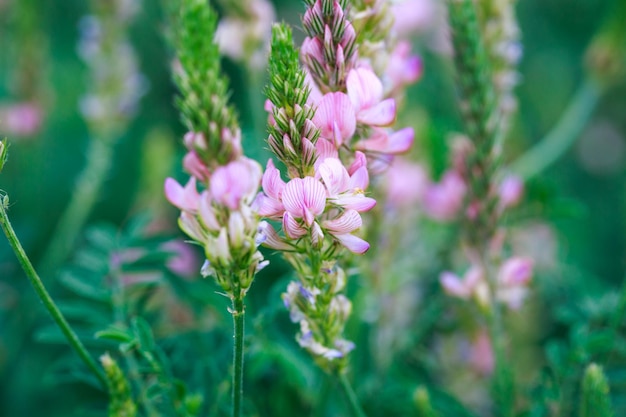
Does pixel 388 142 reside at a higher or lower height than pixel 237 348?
higher

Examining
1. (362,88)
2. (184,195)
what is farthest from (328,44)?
(184,195)

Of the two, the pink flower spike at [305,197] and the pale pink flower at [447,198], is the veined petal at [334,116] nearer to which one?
the pink flower spike at [305,197]

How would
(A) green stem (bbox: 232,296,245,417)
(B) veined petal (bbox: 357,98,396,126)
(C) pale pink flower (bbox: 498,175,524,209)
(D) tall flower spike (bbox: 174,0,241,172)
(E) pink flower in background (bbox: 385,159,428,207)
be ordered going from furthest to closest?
(E) pink flower in background (bbox: 385,159,428,207) < (C) pale pink flower (bbox: 498,175,524,209) < (B) veined petal (bbox: 357,98,396,126) < (A) green stem (bbox: 232,296,245,417) < (D) tall flower spike (bbox: 174,0,241,172)

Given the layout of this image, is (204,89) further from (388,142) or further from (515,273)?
(515,273)

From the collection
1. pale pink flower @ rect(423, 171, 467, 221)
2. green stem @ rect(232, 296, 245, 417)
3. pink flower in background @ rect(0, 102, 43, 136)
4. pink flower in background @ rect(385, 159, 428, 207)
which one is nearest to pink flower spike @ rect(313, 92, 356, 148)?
green stem @ rect(232, 296, 245, 417)

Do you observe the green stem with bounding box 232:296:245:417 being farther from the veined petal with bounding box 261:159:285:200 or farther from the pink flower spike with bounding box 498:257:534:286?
the pink flower spike with bounding box 498:257:534:286

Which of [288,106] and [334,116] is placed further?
[334,116]
